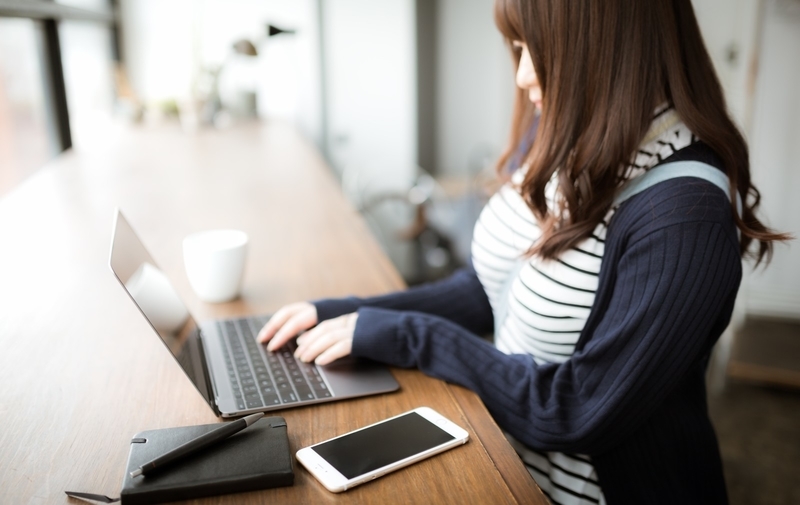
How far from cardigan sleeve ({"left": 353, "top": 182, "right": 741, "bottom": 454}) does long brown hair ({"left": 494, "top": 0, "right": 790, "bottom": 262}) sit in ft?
0.25

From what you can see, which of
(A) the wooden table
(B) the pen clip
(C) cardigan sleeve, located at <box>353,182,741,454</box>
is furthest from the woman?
(B) the pen clip

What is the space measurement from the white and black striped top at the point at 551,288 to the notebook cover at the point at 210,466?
1.33 feet

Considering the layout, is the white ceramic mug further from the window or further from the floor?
the floor

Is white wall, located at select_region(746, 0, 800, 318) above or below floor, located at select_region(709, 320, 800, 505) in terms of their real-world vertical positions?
above

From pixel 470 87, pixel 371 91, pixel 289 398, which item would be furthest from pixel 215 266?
pixel 470 87

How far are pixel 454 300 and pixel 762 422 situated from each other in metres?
1.67

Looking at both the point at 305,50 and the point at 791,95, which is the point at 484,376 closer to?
the point at 791,95

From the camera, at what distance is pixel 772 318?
289 cm

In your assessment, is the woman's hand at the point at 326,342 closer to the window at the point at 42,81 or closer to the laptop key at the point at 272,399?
the laptop key at the point at 272,399

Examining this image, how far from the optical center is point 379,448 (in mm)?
679

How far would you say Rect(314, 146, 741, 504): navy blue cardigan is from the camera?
0.79m

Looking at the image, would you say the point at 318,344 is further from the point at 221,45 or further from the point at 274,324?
the point at 221,45

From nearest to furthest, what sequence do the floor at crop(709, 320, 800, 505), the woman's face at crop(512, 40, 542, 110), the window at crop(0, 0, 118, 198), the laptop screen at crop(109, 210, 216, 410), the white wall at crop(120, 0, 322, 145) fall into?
the laptop screen at crop(109, 210, 216, 410), the woman's face at crop(512, 40, 542, 110), the window at crop(0, 0, 118, 198), the floor at crop(709, 320, 800, 505), the white wall at crop(120, 0, 322, 145)

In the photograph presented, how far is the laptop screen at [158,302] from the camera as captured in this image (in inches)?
29.1
